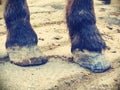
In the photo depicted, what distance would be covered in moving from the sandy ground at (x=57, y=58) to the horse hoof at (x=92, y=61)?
0.02m

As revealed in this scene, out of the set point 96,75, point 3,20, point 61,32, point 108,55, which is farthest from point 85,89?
point 3,20

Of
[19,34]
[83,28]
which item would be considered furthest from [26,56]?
[83,28]

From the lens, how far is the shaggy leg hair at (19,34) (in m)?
1.11

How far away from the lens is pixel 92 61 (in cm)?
109

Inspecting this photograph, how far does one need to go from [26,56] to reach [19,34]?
0.09 meters

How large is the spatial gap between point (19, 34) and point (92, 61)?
10.7 inches

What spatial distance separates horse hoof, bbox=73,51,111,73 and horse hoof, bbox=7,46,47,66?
12 cm

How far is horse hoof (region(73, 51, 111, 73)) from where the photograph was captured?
42.5 inches

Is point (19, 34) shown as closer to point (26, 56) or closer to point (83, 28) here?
point (26, 56)

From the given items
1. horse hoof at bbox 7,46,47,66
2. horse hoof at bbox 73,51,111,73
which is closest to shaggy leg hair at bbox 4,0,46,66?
horse hoof at bbox 7,46,47,66

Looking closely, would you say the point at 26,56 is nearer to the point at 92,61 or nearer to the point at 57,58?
the point at 57,58

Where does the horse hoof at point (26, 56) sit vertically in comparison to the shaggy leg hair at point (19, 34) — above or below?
below

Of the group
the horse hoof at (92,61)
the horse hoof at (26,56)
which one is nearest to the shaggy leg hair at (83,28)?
the horse hoof at (92,61)

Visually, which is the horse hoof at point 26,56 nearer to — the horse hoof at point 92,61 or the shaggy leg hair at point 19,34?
the shaggy leg hair at point 19,34
